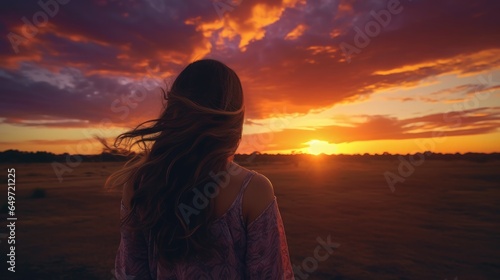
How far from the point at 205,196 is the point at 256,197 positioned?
0.24m

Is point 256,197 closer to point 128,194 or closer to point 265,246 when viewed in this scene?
point 265,246

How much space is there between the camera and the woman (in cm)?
150

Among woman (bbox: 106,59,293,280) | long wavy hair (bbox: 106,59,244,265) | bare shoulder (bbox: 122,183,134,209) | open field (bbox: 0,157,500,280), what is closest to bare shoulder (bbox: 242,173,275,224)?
woman (bbox: 106,59,293,280)

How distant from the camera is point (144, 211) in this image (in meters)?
1.58

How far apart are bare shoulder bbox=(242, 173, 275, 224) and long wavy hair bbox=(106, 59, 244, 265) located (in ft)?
0.52

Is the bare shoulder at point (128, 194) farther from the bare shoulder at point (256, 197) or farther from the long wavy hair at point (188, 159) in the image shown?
the bare shoulder at point (256, 197)

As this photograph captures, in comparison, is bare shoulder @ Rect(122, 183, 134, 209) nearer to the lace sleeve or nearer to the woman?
the woman

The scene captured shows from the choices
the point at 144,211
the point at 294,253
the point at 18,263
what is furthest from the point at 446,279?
the point at 18,263

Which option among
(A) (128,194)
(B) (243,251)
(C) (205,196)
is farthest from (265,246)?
(A) (128,194)

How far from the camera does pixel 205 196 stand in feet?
4.97

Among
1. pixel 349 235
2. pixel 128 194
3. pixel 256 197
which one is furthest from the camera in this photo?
pixel 349 235

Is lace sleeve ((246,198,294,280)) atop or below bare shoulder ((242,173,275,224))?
below

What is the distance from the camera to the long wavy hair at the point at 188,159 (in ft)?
4.93

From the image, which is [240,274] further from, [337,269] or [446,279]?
[446,279]
